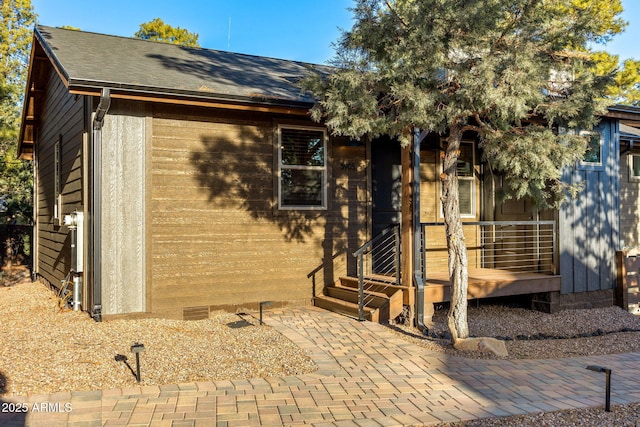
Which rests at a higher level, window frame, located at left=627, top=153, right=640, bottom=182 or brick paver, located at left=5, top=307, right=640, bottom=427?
window frame, located at left=627, top=153, right=640, bottom=182

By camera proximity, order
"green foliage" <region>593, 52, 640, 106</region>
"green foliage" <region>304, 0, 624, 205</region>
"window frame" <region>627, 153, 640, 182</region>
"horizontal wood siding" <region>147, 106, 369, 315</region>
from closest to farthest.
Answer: "green foliage" <region>304, 0, 624, 205</region>, "horizontal wood siding" <region>147, 106, 369, 315</region>, "window frame" <region>627, 153, 640, 182</region>, "green foliage" <region>593, 52, 640, 106</region>

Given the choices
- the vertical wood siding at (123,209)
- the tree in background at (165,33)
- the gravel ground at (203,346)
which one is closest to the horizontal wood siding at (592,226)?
the gravel ground at (203,346)

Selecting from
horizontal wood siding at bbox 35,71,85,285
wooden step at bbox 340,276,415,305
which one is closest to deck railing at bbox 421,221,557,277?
wooden step at bbox 340,276,415,305

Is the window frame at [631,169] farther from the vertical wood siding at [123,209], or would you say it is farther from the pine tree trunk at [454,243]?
the vertical wood siding at [123,209]

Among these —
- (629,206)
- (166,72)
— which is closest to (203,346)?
(166,72)

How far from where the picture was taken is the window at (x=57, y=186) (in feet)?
30.1

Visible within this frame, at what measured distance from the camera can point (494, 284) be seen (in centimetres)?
768

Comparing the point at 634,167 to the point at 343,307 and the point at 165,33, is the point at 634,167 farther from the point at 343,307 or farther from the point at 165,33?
the point at 165,33

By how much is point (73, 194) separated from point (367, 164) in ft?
15.5

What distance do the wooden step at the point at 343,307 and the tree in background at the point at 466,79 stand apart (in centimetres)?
124

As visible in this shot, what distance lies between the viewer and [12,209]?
681 inches

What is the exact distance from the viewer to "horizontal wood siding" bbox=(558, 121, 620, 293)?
28.1ft

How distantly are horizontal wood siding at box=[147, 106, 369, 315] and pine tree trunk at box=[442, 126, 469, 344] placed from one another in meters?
2.50

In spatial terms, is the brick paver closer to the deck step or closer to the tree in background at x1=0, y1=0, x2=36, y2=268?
the deck step
